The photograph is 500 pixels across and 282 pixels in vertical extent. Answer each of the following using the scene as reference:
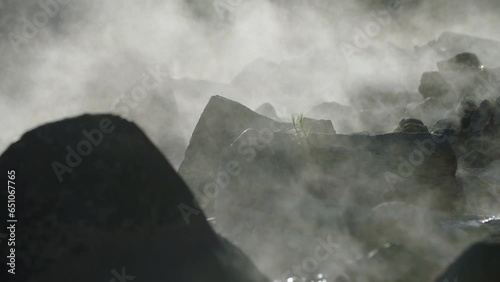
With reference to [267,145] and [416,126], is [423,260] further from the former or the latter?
[416,126]

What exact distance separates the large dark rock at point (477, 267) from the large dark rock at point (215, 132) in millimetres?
7779

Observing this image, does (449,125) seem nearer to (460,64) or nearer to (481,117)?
(481,117)

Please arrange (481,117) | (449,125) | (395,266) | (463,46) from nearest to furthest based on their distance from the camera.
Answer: (395,266), (449,125), (481,117), (463,46)

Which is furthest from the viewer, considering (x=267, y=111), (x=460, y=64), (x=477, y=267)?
(x=460, y=64)

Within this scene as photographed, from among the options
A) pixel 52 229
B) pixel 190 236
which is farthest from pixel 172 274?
pixel 52 229

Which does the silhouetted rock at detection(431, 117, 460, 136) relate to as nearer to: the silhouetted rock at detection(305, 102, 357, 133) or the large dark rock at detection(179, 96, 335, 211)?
the silhouetted rock at detection(305, 102, 357, 133)

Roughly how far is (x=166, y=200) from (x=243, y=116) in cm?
→ 1019

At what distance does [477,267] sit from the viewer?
303 inches

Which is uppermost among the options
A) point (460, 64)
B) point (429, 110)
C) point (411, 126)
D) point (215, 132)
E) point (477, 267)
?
point (460, 64)

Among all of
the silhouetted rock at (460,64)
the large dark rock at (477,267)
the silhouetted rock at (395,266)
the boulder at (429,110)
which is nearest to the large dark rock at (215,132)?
the silhouetted rock at (395,266)

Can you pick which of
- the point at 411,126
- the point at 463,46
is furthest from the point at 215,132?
the point at 463,46

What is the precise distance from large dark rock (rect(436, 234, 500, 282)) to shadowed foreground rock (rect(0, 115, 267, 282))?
4197 mm

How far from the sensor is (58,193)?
5219mm

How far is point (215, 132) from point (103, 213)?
10563 mm
